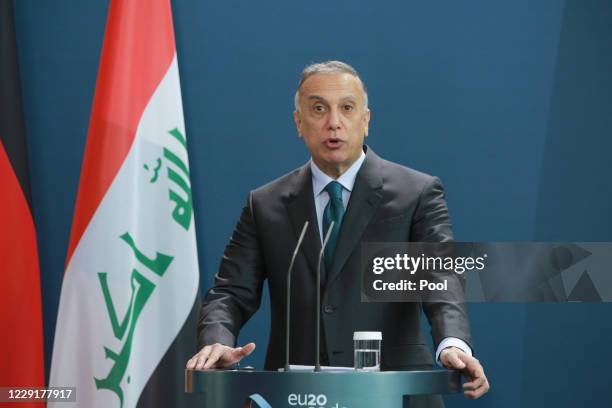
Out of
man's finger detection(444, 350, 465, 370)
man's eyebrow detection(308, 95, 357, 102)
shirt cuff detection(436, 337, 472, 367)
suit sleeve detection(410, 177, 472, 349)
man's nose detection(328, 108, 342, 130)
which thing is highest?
man's eyebrow detection(308, 95, 357, 102)

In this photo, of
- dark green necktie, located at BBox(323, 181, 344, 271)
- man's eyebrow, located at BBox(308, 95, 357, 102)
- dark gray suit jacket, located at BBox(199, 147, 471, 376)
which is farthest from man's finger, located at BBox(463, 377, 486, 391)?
man's eyebrow, located at BBox(308, 95, 357, 102)

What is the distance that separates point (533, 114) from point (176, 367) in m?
1.96

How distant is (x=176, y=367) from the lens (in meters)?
3.79

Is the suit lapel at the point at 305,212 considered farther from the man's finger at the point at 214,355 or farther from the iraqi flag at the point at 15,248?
the iraqi flag at the point at 15,248

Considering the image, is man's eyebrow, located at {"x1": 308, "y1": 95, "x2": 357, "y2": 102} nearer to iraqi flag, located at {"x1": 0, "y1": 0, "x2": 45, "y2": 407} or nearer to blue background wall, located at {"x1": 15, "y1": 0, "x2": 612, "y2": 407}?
blue background wall, located at {"x1": 15, "y1": 0, "x2": 612, "y2": 407}

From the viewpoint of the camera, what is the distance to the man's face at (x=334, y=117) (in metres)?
2.84

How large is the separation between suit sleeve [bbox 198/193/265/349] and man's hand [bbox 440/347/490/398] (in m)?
0.73

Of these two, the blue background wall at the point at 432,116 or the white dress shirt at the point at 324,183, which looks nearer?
the white dress shirt at the point at 324,183

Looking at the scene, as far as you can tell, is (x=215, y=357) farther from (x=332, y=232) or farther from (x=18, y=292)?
(x=18, y=292)

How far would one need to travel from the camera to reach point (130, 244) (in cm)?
377

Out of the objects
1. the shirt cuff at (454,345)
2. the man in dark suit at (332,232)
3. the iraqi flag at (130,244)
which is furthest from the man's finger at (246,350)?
the iraqi flag at (130,244)

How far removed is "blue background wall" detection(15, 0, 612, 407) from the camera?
13.5 ft

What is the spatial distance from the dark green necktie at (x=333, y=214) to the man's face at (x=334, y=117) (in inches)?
3.4

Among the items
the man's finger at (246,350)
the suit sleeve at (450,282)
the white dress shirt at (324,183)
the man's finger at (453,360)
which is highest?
the white dress shirt at (324,183)
